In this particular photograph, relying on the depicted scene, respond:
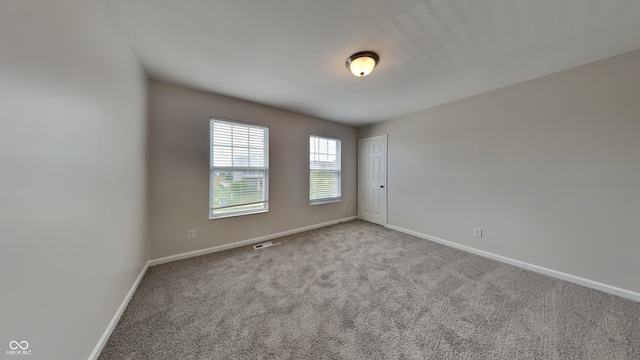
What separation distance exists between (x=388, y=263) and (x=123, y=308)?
9.10ft

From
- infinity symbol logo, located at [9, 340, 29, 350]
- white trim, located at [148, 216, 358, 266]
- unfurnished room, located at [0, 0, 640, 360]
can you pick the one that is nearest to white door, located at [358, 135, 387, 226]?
unfurnished room, located at [0, 0, 640, 360]

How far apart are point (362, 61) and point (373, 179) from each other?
288 centimetres

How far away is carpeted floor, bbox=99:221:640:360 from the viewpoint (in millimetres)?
1317

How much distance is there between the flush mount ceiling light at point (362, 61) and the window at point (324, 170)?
2022mm

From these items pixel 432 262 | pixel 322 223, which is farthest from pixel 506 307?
pixel 322 223

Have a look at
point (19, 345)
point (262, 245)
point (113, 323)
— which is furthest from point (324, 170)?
point (19, 345)

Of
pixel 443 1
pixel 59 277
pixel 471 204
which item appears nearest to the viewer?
pixel 59 277

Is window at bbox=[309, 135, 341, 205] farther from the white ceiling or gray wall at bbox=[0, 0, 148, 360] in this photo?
gray wall at bbox=[0, 0, 148, 360]

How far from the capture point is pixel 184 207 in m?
2.64

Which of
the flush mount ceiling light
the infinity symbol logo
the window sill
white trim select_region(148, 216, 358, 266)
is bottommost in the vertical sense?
white trim select_region(148, 216, 358, 266)

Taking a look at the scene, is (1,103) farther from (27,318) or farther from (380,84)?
(380,84)

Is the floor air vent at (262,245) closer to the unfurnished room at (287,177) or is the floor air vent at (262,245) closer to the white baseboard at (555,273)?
the unfurnished room at (287,177)

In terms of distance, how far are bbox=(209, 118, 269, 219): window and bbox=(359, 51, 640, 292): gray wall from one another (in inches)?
118

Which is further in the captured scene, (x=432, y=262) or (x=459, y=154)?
(x=459, y=154)
